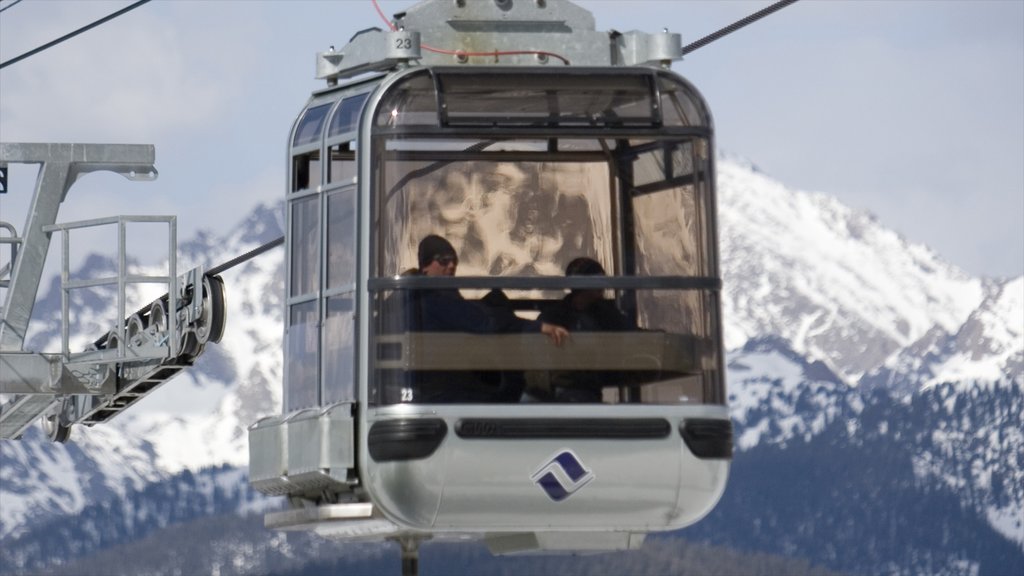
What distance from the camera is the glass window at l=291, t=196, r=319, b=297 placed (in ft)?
46.4

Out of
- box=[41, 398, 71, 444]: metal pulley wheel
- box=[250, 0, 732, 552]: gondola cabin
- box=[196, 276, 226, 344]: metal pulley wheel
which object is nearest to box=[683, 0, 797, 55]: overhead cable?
box=[250, 0, 732, 552]: gondola cabin

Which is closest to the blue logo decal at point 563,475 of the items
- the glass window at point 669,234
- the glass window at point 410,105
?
the glass window at point 669,234

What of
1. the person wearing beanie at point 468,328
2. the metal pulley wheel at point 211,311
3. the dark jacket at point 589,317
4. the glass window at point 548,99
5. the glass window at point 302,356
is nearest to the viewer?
the person wearing beanie at point 468,328

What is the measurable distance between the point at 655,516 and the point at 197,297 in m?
10.9

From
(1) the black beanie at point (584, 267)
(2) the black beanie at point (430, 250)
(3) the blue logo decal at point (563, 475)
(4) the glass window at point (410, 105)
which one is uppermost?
(4) the glass window at point (410, 105)

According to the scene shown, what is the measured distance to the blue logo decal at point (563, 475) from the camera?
43.4 feet

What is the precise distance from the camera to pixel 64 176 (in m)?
24.5

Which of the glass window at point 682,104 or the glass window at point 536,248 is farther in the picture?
Answer: the glass window at point 682,104

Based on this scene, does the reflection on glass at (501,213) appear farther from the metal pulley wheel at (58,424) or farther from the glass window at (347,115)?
the metal pulley wheel at (58,424)

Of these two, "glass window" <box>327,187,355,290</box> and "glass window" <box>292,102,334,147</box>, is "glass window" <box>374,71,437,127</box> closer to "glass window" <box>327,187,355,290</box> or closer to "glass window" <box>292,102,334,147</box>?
"glass window" <box>327,187,355,290</box>

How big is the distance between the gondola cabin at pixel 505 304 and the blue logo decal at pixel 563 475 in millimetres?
12

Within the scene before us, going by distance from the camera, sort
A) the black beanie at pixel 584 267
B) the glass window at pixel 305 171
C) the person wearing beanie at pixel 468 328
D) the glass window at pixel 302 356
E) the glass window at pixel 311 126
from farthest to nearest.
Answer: the glass window at pixel 305 171
the glass window at pixel 311 126
the glass window at pixel 302 356
the black beanie at pixel 584 267
the person wearing beanie at pixel 468 328

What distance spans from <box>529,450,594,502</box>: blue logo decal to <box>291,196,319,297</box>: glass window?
1790 millimetres

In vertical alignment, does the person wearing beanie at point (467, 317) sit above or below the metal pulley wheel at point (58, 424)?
above
